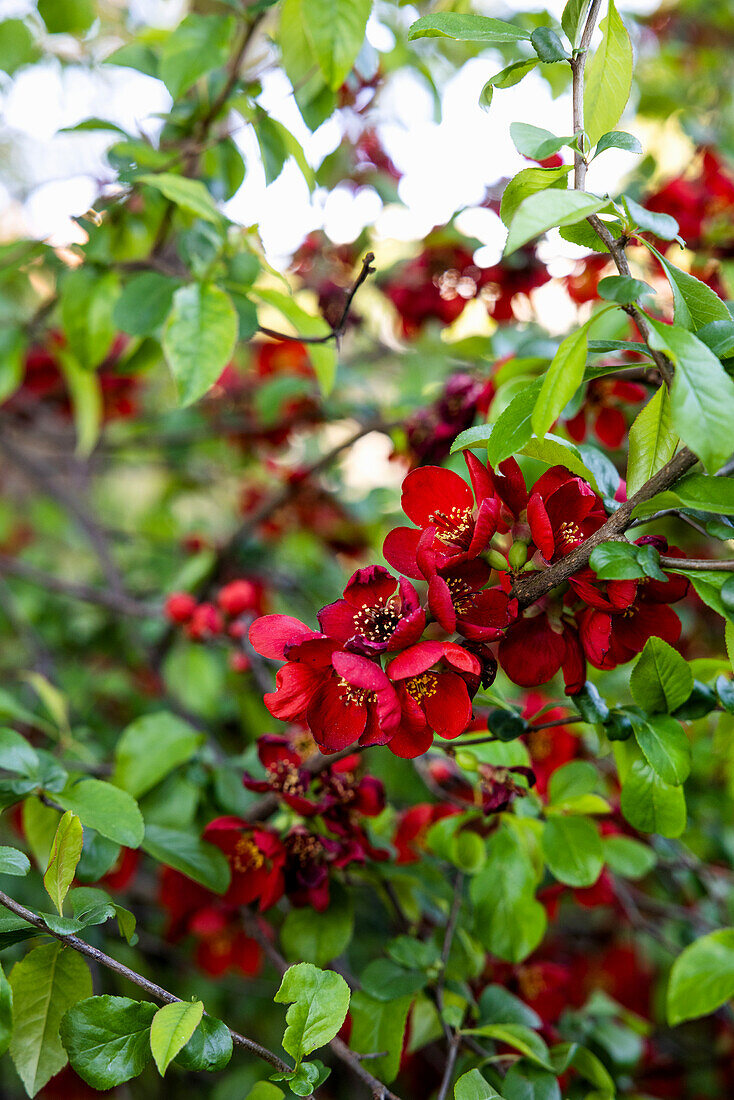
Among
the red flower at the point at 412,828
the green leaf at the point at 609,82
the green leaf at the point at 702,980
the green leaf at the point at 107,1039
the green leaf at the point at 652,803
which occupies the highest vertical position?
the green leaf at the point at 609,82

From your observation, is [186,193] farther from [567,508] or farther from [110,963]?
[110,963]

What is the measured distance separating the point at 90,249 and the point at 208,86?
0.82 ft

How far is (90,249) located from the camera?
98 cm

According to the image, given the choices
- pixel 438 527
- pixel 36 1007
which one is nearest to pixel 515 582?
pixel 438 527

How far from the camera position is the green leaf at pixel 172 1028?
47 cm

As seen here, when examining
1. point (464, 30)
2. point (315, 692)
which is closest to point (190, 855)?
point (315, 692)

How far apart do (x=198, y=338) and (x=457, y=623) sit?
43 cm

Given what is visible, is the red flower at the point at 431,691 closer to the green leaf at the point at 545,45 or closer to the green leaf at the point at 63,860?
the green leaf at the point at 63,860

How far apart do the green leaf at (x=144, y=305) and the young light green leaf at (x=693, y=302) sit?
57 centimetres

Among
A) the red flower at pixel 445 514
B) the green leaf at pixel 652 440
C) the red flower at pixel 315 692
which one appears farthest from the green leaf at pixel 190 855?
the green leaf at pixel 652 440

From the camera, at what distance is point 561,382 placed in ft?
1.58

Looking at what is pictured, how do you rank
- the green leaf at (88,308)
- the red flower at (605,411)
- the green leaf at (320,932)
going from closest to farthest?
the green leaf at (320,932) → the red flower at (605,411) → the green leaf at (88,308)

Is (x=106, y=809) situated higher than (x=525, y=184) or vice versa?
(x=525, y=184)

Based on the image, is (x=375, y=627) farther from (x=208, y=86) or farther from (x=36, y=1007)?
(x=208, y=86)
